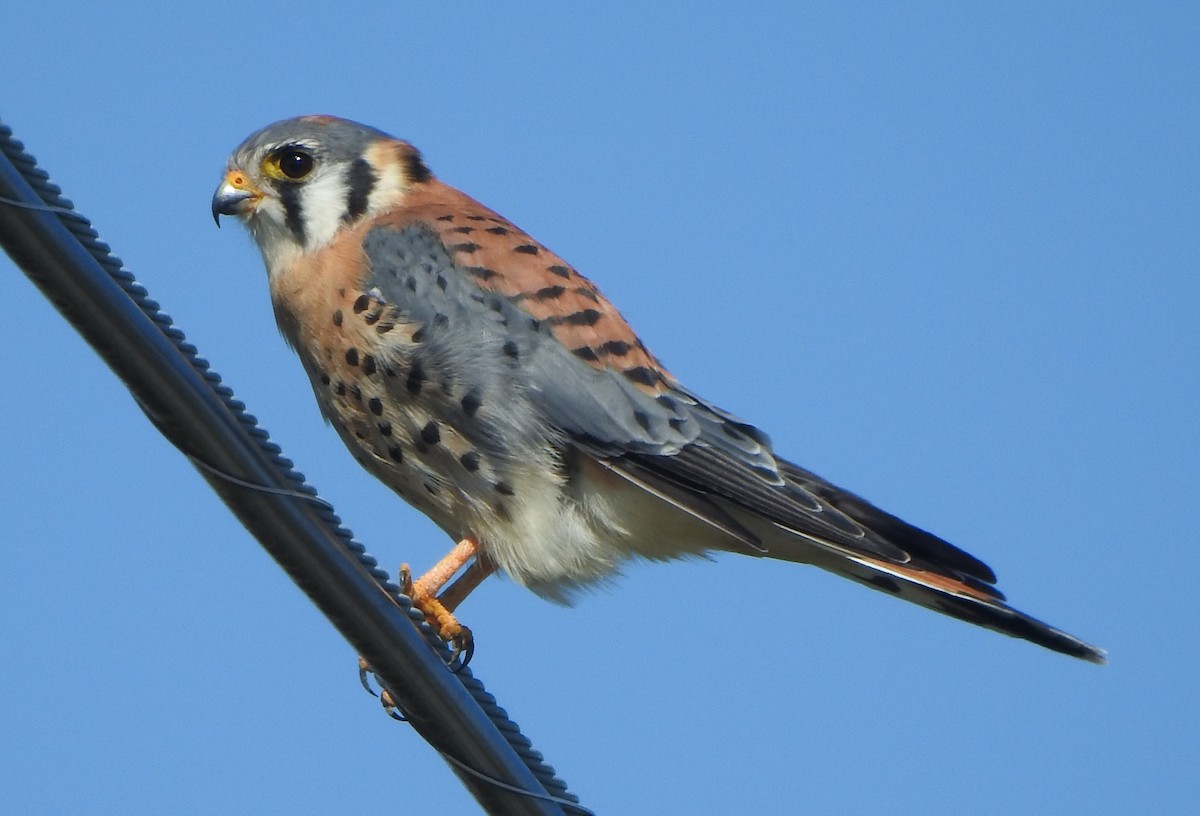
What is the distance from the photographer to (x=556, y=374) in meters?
3.81

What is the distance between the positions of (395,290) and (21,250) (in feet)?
6.32

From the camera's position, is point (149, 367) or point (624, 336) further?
point (624, 336)

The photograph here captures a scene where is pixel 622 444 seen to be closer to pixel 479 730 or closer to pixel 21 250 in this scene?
pixel 479 730

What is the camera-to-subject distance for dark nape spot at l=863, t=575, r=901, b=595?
12.1 feet

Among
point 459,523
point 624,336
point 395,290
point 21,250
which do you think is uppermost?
point 624,336

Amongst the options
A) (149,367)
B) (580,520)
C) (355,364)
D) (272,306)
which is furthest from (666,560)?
(149,367)

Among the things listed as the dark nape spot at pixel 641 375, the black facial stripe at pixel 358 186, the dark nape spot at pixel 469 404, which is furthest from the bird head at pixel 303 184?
the dark nape spot at pixel 641 375

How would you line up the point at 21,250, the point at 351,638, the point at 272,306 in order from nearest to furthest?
1. the point at 21,250
2. the point at 351,638
3. the point at 272,306

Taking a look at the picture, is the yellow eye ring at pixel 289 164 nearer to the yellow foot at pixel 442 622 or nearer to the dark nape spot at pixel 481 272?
the dark nape spot at pixel 481 272

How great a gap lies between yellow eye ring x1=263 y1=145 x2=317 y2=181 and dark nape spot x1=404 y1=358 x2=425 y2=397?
2.86 ft

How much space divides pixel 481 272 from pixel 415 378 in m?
0.39

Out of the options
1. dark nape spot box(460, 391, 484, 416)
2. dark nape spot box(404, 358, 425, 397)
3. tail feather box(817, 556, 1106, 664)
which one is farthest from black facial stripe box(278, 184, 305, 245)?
tail feather box(817, 556, 1106, 664)

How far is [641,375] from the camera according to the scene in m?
3.96

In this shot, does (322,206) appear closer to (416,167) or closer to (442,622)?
(416,167)
